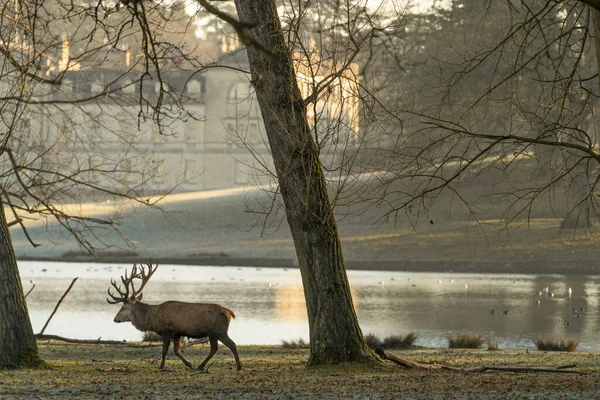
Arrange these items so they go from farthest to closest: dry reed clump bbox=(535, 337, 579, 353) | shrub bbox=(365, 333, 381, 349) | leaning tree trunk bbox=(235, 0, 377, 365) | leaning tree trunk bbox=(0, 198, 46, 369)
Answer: shrub bbox=(365, 333, 381, 349) → dry reed clump bbox=(535, 337, 579, 353) → leaning tree trunk bbox=(0, 198, 46, 369) → leaning tree trunk bbox=(235, 0, 377, 365)

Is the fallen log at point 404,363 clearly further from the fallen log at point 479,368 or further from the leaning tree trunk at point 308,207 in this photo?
the leaning tree trunk at point 308,207

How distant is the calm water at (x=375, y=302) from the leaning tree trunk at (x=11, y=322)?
307 inches

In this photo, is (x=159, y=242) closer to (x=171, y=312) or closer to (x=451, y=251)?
(x=451, y=251)

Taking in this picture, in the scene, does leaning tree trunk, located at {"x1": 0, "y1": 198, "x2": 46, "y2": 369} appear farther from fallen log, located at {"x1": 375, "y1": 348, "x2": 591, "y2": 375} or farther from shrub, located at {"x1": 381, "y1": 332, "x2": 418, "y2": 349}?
shrub, located at {"x1": 381, "y1": 332, "x2": 418, "y2": 349}

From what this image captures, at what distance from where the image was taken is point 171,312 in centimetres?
1484

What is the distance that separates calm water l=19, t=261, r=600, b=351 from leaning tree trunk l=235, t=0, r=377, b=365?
784 centimetres

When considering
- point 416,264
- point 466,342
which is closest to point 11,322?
point 466,342

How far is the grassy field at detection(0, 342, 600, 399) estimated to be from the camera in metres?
10.8

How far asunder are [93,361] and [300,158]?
4.91 meters

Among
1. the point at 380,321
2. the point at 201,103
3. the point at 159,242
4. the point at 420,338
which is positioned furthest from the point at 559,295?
the point at 201,103

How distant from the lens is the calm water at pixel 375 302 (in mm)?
24281

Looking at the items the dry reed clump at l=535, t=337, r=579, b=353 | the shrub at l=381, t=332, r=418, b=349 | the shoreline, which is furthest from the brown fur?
the shoreline

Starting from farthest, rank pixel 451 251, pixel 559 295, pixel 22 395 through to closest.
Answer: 1. pixel 451 251
2. pixel 559 295
3. pixel 22 395

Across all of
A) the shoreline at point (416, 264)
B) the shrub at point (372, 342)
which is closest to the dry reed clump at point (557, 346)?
the shrub at point (372, 342)
